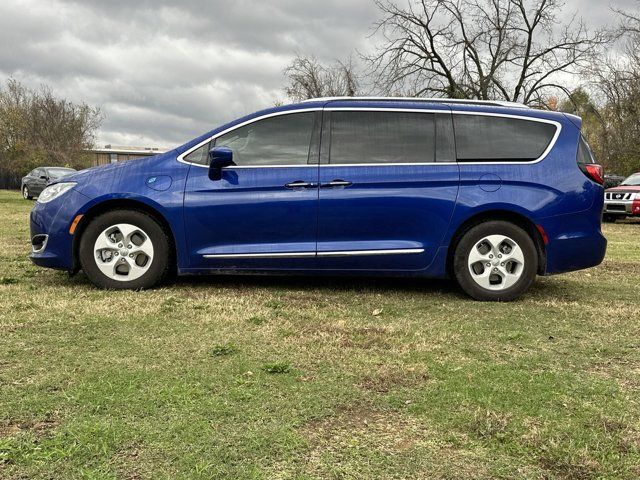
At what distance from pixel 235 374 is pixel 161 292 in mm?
2254

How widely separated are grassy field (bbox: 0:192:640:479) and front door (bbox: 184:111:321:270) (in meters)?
0.36

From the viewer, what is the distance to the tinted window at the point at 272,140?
5137mm

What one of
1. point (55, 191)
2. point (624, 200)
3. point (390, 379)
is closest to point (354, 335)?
point (390, 379)

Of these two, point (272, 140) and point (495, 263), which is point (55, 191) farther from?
point (495, 263)

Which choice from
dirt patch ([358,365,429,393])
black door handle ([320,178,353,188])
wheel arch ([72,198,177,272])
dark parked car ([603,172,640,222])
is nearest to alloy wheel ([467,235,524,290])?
black door handle ([320,178,353,188])

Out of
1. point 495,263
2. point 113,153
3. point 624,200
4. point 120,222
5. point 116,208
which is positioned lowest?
point 495,263

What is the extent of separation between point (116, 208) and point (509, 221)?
355cm

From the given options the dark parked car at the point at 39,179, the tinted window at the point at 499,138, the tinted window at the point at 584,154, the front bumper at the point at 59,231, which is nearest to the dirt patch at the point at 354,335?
the tinted window at the point at 499,138

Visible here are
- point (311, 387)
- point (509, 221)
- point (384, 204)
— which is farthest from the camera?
point (509, 221)

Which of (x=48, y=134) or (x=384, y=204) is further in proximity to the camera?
(x=48, y=134)

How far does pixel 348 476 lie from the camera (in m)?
2.06

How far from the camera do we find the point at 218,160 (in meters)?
5.00

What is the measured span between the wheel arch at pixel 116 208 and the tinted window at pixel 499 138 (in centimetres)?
270

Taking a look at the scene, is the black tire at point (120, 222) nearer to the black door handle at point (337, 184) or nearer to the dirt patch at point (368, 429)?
the black door handle at point (337, 184)
